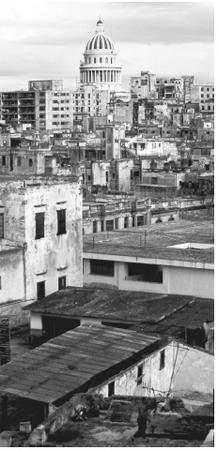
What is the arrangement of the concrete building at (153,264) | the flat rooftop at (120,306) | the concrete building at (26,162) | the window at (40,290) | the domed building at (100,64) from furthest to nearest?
the domed building at (100,64) < the concrete building at (26,162) < the concrete building at (153,264) < the window at (40,290) < the flat rooftop at (120,306)

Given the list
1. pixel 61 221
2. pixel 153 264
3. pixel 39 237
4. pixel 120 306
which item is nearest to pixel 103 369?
pixel 120 306

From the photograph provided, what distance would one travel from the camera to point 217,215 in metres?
11.1

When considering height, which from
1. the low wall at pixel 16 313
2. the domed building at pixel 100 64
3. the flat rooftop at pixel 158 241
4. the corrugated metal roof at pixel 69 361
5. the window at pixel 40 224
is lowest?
the low wall at pixel 16 313

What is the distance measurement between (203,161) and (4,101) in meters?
71.7

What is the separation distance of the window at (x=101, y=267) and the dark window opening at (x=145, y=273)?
22.7 inches

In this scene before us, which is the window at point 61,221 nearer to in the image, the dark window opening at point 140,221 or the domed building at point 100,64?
the dark window opening at point 140,221

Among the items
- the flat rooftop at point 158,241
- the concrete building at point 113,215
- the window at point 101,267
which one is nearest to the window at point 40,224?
Result: the flat rooftop at point 158,241

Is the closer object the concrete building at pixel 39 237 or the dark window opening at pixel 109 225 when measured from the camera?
the concrete building at pixel 39 237

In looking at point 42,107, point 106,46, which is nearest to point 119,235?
point 42,107

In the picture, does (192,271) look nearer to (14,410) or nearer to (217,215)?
(14,410)

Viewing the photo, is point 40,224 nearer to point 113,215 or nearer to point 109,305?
point 109,305

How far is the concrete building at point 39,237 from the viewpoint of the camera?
24688 mm

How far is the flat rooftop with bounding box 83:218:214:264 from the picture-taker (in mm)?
27688

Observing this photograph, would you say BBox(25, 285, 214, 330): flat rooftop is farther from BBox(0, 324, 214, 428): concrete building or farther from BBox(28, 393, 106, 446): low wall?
BBox(28, 393, 106, 446): low wall
